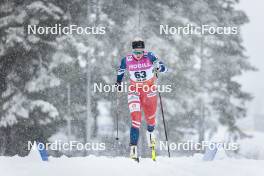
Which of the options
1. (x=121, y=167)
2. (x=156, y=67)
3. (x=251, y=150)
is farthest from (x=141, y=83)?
(x=251, y=150)

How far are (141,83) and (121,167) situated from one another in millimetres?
1846

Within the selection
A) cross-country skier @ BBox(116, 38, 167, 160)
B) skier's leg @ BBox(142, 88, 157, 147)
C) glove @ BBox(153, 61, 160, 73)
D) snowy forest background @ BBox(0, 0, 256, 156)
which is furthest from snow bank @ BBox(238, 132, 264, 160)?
glove @ BBox(153, 61, 160, 73)

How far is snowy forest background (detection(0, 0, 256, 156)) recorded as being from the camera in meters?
18.4

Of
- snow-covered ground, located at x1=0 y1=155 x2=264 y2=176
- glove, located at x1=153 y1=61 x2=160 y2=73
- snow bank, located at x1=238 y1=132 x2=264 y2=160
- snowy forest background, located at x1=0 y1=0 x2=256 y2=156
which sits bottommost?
snow-covered ground, located at x1=0 y1=155 x2=264 y2=176

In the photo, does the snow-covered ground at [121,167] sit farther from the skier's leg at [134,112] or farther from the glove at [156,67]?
the glove at [156,67]

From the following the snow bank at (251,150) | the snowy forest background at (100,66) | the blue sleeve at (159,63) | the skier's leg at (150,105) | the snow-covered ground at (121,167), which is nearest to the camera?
the snow-covered ground at (121,167)

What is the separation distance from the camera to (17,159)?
10828mm

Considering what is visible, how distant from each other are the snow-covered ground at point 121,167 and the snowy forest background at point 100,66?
5751 millimetres

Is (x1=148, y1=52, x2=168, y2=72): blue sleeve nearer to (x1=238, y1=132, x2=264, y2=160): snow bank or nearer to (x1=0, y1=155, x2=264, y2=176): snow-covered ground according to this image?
(x1=0, y1=155, x2=264, y2=176): snow-covered ground

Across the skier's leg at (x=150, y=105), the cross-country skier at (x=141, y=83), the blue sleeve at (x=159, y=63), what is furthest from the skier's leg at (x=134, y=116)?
the blue sleeve at (x=159, y=63)

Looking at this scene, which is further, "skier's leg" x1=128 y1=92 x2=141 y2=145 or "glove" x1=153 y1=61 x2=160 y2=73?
"skier's leg" x1=128 y1=92 x2=141 y2=145

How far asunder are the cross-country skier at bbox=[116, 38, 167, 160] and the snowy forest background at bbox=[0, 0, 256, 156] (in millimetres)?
5400

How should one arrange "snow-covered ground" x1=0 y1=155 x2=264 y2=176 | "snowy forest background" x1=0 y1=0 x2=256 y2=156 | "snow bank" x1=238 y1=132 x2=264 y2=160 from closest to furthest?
1. "snow-covered ground" x1=0 y1=155 x2=264 y2=176
2. "snowy forest background" x1=0 y1=0 x2=256 y2=156
3. "snow bank" x1=238 y1=132 x2=264 y2=160

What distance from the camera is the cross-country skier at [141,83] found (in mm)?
10523
